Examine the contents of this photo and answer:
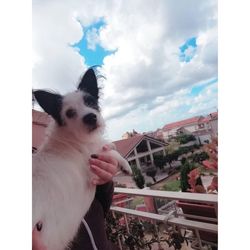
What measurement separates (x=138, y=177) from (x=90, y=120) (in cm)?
30

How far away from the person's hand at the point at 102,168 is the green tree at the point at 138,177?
13 cm

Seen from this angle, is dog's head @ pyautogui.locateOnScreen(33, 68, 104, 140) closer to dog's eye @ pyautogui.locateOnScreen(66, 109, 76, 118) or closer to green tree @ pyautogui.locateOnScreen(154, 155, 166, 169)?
dog's eye @ pyautogui.locateOnScreen(66, 109, 76, 118)

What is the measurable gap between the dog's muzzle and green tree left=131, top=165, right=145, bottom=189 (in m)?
0.23

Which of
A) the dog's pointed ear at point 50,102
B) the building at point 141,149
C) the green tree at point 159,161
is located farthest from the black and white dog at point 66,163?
the green tree at point 159,161

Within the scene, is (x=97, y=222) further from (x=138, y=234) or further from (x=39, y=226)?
(x=138, y=234)

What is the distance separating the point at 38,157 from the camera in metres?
0.81

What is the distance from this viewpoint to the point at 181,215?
1.04 m

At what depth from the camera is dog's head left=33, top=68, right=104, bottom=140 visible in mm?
816

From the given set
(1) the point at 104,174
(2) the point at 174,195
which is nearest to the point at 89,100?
(1) the point at 104,174

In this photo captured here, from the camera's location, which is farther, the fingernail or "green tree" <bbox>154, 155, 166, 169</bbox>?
"green tree" <bbox>154, 155, 166, 169</bbox>

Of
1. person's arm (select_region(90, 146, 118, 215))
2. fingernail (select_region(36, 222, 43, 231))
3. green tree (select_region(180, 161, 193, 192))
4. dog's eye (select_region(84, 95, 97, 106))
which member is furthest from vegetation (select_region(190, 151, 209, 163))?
fingernail (select_region(36, 222, 43, 231))

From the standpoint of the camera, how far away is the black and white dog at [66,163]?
770mm
